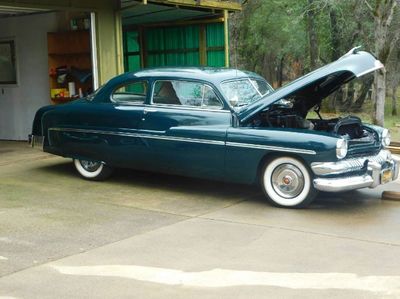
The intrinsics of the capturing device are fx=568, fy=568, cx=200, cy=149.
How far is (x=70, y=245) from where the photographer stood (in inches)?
215

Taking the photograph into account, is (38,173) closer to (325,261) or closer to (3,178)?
(3,178)

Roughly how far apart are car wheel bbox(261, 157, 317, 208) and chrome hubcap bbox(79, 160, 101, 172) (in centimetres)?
269

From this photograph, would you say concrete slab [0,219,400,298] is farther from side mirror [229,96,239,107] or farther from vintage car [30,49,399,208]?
side mirror [229,96,239,107]

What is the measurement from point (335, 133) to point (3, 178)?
5.00 m

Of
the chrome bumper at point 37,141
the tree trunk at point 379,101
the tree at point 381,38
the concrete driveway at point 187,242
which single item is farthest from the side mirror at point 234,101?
A: the tree trunk at point 379,101

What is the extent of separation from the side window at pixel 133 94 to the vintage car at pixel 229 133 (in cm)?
2

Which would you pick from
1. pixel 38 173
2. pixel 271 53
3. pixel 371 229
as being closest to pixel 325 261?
pixel 371 229

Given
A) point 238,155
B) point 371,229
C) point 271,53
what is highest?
point 271,53

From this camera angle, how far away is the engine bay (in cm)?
734

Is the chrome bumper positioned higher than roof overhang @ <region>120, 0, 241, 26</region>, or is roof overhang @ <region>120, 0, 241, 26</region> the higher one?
roof overhang @ <region>120, 0, 241, 26</region>

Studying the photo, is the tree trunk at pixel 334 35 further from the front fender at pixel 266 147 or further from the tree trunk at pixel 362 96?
the front fender at pixel 266 147

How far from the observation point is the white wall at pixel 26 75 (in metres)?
12.0

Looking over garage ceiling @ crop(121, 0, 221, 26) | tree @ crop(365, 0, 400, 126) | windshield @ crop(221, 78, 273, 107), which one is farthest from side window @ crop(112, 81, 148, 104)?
tree @ crop(365, 0, 400, 126)

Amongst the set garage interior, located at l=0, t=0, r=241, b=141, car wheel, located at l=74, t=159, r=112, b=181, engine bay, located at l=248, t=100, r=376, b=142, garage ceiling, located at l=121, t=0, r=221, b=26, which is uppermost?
garage ceiling, located at l=121, t=0, r=221, b=26
